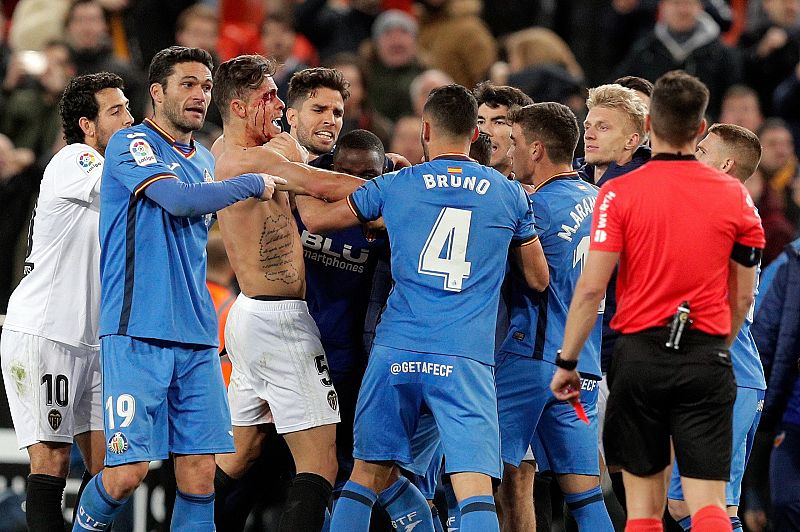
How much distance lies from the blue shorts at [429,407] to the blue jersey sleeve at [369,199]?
717mm

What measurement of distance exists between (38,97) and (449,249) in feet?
25.7

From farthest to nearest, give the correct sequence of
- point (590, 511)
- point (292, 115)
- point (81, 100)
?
point (292, 115), point (81, 100), point (590, 511)

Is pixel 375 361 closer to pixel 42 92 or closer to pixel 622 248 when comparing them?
pixel 622 248

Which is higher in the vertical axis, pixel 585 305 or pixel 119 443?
pixel 585 305

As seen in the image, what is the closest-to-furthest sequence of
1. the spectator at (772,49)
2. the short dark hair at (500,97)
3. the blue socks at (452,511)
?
the blue socks at (452,511)
the short dark hair at (500,97)
the spectator at (772,49)

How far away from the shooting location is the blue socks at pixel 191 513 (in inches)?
275

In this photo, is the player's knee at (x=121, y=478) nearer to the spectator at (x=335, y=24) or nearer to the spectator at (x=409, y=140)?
the spectator at (x=409, y=140)

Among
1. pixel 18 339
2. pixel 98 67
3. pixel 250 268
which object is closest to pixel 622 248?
pixel 250 268

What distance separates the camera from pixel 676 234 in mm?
5988

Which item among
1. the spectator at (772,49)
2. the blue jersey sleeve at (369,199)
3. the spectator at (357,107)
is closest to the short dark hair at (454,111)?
the blue jersey sleeve at (369,199)

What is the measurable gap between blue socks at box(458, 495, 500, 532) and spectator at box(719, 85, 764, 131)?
7236mm

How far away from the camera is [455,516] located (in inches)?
301

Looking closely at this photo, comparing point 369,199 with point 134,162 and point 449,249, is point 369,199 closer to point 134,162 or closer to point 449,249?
point 449,249

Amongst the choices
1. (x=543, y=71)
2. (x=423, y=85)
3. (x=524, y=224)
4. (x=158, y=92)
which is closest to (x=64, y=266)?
(x=158, y=92)
